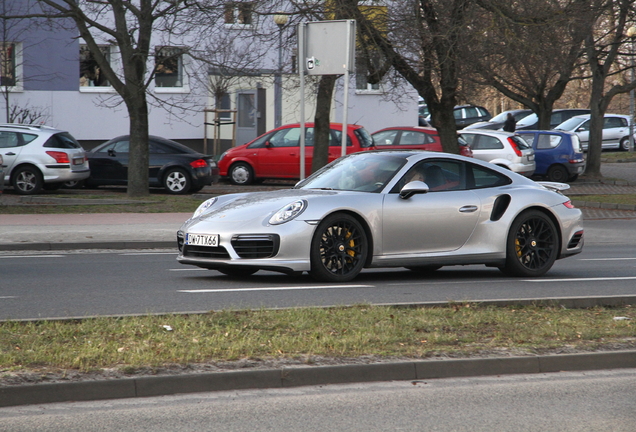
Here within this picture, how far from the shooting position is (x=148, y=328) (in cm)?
661

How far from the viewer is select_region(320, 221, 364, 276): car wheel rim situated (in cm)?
945

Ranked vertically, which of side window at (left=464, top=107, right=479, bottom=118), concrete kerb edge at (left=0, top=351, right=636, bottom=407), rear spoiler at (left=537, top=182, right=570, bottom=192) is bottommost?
concrete kerb edge at (left=0, top=351, right=636, bottom=407)

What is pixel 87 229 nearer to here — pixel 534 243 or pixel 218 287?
pixel 218 287

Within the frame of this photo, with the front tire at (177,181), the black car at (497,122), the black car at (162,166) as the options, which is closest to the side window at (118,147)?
the black car at (162,166)

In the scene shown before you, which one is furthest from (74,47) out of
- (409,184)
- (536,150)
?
(409,184)

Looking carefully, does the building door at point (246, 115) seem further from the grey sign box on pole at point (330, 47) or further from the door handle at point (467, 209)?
the door handle at point (467, 209)

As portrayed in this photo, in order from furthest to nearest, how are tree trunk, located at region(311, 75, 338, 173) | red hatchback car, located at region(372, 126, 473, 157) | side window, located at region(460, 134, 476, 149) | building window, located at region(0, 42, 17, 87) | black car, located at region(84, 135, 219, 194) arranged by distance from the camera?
building window, located at region(0, 42, 17, 87) → side window, located at region(460, 134, 476, 149) → red hatchback car, located at region(372, 126, 473, 157) → black car, located at region(84, 135, 219, 194) → tree trunk, located at region(311, 75, 338, 173)

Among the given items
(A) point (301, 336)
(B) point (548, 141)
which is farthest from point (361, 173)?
(B) point (548, 141)

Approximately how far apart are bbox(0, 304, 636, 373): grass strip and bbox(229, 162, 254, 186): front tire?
18.0 metres

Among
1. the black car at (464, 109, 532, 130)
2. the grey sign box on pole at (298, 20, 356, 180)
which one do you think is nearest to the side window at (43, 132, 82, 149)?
the grey sign box on pole at (298, 20, 356, 180)

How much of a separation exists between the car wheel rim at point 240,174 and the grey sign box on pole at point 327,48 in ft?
35.7

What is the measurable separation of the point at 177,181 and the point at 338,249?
14037mm

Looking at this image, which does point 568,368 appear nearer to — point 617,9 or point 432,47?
point 432,47

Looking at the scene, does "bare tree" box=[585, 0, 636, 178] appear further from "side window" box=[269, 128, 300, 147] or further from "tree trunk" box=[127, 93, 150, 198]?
"tree trunk" box=[127, 93, 150, 198]
